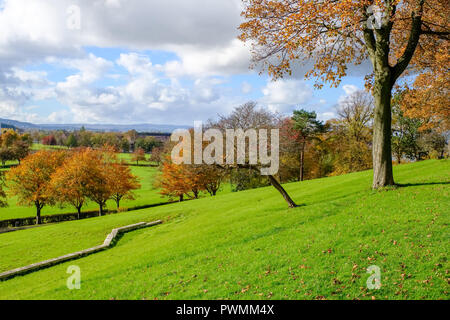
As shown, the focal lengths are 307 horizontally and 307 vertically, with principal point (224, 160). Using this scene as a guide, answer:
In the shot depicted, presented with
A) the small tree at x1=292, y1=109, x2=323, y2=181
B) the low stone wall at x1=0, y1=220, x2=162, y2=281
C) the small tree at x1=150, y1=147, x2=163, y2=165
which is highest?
the small tree at x1=292, y1=109, x2=323, y2=181

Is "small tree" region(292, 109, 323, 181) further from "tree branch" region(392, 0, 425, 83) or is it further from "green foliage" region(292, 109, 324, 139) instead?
"tree branch" region(392, 0, 425, 83)

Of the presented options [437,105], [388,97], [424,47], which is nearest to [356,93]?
[437,105]

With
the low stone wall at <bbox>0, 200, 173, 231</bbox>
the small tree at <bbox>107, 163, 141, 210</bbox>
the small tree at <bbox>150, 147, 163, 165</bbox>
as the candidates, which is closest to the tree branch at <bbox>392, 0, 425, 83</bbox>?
the small tree at <bbox>150, 147, 163, 165</bbox>

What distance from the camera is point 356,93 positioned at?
162 feet

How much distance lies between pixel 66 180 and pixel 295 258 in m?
43.9

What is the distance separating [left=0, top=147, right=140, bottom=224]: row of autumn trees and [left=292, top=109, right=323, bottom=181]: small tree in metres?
29.6

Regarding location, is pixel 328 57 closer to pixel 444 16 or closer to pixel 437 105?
pixel 444 16

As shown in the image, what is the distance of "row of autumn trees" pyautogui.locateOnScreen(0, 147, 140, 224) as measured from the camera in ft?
151

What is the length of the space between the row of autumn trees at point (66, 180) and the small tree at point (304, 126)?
29647 millimetres

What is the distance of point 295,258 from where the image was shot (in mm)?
9883

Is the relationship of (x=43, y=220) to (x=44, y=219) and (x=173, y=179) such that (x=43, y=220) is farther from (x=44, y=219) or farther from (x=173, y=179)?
(x=173, y=179)

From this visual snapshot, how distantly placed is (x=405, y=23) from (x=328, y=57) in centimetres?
505

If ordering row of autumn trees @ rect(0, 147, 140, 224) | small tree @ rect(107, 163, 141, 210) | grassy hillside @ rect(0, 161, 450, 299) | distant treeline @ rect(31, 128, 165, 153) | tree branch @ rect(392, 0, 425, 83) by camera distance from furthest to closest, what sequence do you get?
distant treeline @ rect(31, 128, 165, 153)
small tree @ rect(107, 163, 141, 210)
row of autumn trees @ rect(0, 147, 140, 224)
tree branch @ rect(392, 0, 425, 83)
grassy hillside @ rect(0, 161, 450, 299)

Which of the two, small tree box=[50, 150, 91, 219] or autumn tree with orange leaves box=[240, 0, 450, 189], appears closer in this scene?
autumn tree with orange leaves box=[240, 0, 450, 189]
